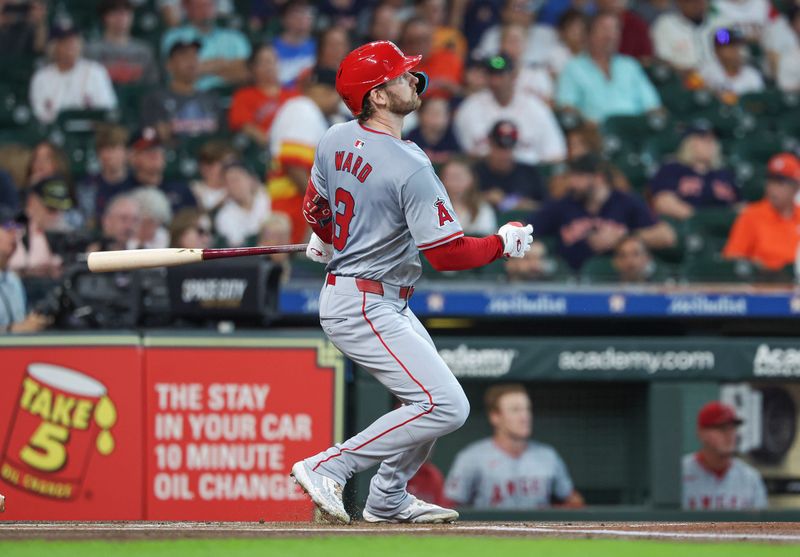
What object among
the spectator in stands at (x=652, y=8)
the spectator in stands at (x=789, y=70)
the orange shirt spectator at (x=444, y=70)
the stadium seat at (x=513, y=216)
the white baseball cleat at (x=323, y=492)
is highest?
the spectator in stands at (x=652, y=8)

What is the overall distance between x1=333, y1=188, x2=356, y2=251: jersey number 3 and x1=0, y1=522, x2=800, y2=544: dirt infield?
1013mm

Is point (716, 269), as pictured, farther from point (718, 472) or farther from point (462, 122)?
point (462, 122)

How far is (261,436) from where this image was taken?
6.70 m

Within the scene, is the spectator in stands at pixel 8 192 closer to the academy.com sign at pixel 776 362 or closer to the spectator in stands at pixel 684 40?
the academy.com sign at pixel 776 362

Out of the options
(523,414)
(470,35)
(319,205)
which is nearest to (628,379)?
(523,414)

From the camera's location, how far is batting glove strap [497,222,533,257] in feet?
15.4

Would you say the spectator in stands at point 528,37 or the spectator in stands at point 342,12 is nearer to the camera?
the spectator in stands at point 528,37

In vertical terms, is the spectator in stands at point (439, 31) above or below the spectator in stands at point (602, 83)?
above

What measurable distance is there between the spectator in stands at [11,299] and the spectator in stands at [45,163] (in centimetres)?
163

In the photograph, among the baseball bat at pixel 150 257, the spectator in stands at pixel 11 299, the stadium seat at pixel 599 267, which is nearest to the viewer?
the baseball bat at pixel 150 257

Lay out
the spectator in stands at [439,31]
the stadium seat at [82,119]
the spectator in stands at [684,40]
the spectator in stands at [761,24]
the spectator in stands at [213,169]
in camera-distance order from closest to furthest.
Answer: the spectator in stands at [213,169] < the stadium seat at [82,119] < the spectator in stands at [439,31] < the spectator in stands at [684,40] < the spectator in stands at [761,24]

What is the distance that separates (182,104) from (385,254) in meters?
5.77

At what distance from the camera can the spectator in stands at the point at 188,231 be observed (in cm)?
793

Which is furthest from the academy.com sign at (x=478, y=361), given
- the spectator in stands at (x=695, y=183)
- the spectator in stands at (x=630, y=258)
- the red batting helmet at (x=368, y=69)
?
the spectator in stands at (x=695, y=183)
